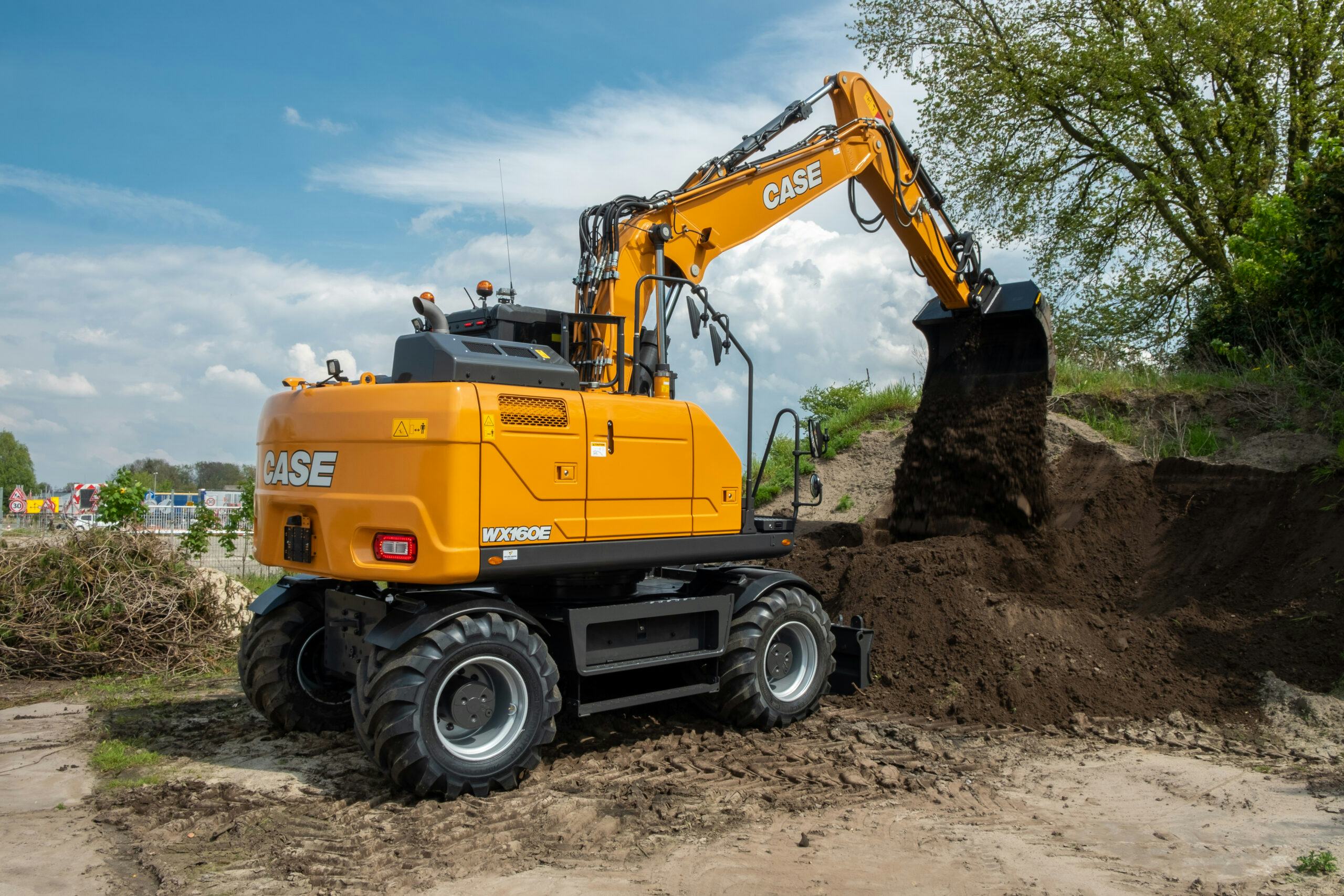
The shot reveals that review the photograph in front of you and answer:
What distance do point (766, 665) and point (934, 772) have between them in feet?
4.58

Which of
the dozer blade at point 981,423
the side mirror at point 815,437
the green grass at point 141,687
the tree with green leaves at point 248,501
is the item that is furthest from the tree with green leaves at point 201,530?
the dozer blade at point 981,423

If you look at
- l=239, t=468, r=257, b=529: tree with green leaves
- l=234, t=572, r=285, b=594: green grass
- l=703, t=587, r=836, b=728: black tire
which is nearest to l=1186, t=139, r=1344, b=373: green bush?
l=703, t=587, r=836, b=728: black tire

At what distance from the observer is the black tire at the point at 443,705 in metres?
5.20

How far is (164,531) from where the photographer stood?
1066 centimetres

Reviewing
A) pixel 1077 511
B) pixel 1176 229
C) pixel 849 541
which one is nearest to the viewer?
pixel 1077 511

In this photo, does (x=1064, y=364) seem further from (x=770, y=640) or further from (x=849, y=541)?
(x=770, y=640)

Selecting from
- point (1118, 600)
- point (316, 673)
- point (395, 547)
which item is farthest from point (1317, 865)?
point (316, 673)

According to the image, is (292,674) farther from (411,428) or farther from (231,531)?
(231,531)

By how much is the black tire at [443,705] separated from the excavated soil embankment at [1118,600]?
2.97 m

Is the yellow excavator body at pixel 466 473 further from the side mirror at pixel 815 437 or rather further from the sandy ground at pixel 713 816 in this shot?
the sandy ground at pixel 713 816

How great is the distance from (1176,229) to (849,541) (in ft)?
36.3

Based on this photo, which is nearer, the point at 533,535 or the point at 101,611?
the point at 533,535

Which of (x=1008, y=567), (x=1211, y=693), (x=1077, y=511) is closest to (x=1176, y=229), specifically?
(x=1077, y=511)

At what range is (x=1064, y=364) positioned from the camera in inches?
595
